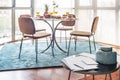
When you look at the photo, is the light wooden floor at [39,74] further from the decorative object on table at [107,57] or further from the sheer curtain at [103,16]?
the sheer curtain at [103,16]

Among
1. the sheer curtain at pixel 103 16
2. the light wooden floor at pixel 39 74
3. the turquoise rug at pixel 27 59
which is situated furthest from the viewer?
the sheer curtain at pixel 103 16

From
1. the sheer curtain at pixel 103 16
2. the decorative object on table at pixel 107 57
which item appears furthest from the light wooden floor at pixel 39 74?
the sheer curtain at pixel 103 16

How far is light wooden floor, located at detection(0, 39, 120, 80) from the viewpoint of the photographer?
2846mm

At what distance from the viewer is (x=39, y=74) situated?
303cm

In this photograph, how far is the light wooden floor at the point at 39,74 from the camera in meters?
2.85

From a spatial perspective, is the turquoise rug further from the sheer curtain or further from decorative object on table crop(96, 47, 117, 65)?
decorative object on table crop(96, 47, 117, 65)

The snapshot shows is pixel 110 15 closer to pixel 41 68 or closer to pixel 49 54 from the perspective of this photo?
pixel 49 54

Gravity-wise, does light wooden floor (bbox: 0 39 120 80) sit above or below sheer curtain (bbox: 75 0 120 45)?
below

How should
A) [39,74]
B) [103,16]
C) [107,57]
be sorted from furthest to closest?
[103,16] → [39,74] → [107,57]

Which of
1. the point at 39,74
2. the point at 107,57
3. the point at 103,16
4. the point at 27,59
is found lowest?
the point at 39,74

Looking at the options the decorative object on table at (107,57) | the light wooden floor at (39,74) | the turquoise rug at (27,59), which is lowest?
the light wooden floor at (39,74)

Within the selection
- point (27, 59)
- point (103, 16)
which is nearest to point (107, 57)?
point (27, 59)

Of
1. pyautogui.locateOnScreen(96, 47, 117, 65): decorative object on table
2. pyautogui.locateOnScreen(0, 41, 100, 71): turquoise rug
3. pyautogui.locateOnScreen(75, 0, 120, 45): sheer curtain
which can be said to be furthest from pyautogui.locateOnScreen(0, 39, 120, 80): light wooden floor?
pyautogui.locateOnScreen(75, 0, 120, 45): sheer curtain

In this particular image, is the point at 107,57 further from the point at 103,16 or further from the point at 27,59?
the point at 103,16
